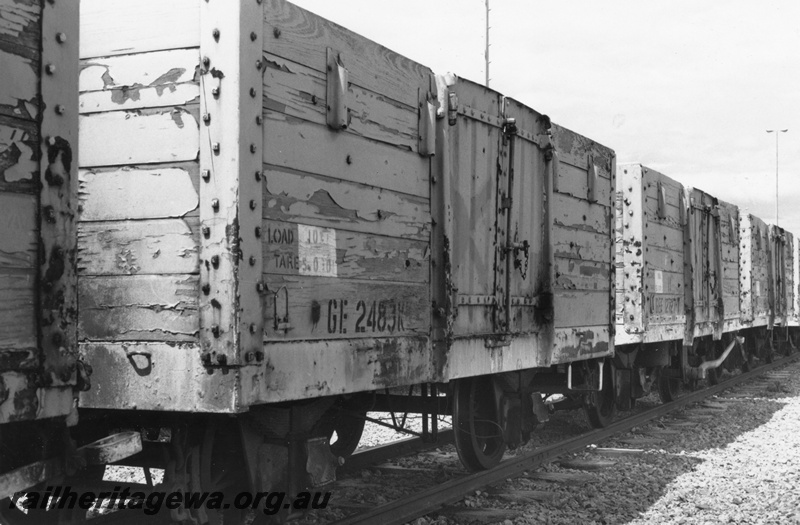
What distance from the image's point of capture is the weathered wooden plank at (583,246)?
7.88 meters

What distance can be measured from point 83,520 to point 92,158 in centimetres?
173

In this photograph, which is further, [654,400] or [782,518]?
[654,400]

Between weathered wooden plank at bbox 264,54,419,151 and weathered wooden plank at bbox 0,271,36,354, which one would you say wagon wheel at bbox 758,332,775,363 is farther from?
weathered wooden plank at bbox 0,271,36,354

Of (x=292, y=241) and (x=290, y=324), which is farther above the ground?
(x=292, y=241)

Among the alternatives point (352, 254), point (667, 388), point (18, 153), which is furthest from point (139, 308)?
point (667, 388)

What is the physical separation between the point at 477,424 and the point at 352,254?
10.3ft

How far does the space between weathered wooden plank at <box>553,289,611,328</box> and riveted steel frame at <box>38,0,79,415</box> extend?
528cm

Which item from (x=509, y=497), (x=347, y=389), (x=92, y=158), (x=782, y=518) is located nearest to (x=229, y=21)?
(x=92, y=158)

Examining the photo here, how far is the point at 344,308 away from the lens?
4.55 metres

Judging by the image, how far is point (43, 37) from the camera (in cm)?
275

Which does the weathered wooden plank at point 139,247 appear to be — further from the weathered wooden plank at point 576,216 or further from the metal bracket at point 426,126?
the weathered wooden plank at point 576,216

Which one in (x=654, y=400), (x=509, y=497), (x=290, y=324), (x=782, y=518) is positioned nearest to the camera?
(x=290, y=324)

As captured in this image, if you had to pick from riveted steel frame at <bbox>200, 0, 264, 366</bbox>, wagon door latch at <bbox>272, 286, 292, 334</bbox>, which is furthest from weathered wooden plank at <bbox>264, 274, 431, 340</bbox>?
riveted steel frame at <bbox>200, 0, 264, 366</bbox>

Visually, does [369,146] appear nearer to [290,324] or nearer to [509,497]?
[290,324]
